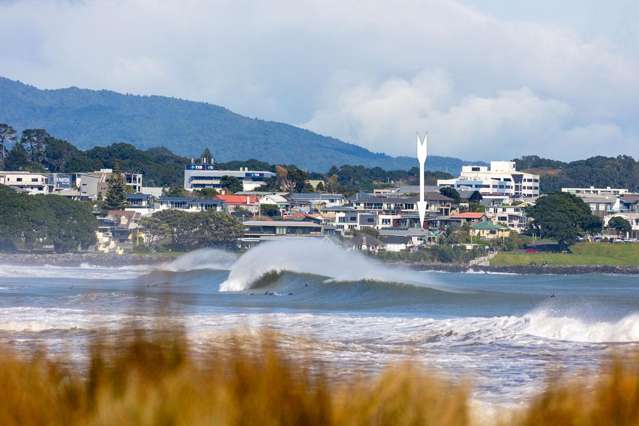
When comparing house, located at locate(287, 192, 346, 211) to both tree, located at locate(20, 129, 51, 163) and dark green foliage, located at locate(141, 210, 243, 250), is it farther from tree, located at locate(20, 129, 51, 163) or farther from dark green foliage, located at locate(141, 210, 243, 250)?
tree, located at locate(20, 129, 51, 163)

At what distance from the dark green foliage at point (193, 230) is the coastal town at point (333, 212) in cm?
105

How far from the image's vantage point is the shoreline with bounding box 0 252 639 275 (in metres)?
85.3

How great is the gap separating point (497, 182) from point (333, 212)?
136 ft

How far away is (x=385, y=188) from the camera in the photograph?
5896 inches

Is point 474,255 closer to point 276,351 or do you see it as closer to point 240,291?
point 240,291

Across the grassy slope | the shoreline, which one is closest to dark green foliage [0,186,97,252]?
the shoreline

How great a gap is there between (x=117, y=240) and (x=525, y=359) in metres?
86.8

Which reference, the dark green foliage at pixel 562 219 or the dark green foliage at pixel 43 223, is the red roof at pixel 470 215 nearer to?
the dark green foliage at pixel 562 219

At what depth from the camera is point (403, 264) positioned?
3644 inches

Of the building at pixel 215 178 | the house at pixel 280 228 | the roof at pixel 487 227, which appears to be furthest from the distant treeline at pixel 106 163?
the house at pixel 280 228

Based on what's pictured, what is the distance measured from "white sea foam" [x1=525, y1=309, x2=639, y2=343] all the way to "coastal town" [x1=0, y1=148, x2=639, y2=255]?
7781 cm

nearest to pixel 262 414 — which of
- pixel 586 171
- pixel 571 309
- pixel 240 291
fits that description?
pixel 571 309

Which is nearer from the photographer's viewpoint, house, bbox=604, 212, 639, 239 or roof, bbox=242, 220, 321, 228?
roof, bbox=242, 220, 321, 228

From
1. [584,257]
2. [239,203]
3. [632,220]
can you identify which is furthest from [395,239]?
[632,220]
